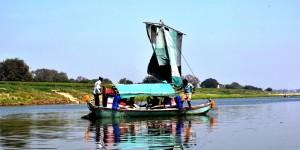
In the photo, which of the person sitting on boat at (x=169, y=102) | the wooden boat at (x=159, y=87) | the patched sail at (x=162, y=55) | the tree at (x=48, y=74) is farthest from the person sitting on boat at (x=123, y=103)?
the tree at (x=48, y=74)

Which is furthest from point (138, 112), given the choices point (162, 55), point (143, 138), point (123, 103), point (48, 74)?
point (48, 74)

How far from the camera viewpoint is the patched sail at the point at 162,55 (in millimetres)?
40188

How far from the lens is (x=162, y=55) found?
40.5 meters

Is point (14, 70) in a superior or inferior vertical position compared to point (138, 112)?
superior

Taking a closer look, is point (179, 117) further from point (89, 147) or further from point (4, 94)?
point (4, 94)

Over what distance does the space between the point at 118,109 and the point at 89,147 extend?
1585 cm

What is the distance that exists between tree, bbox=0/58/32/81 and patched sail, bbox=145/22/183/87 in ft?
298

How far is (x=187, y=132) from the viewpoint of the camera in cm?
2341

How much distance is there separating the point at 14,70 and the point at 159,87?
9548cm

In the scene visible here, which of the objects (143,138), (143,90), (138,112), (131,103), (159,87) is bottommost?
(143,138)

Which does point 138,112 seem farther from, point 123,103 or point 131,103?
point 131,103

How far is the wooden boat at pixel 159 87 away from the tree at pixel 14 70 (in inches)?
3566

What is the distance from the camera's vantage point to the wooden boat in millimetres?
34400

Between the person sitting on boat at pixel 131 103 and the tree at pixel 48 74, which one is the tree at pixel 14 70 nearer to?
the tree at pixel 48 74
